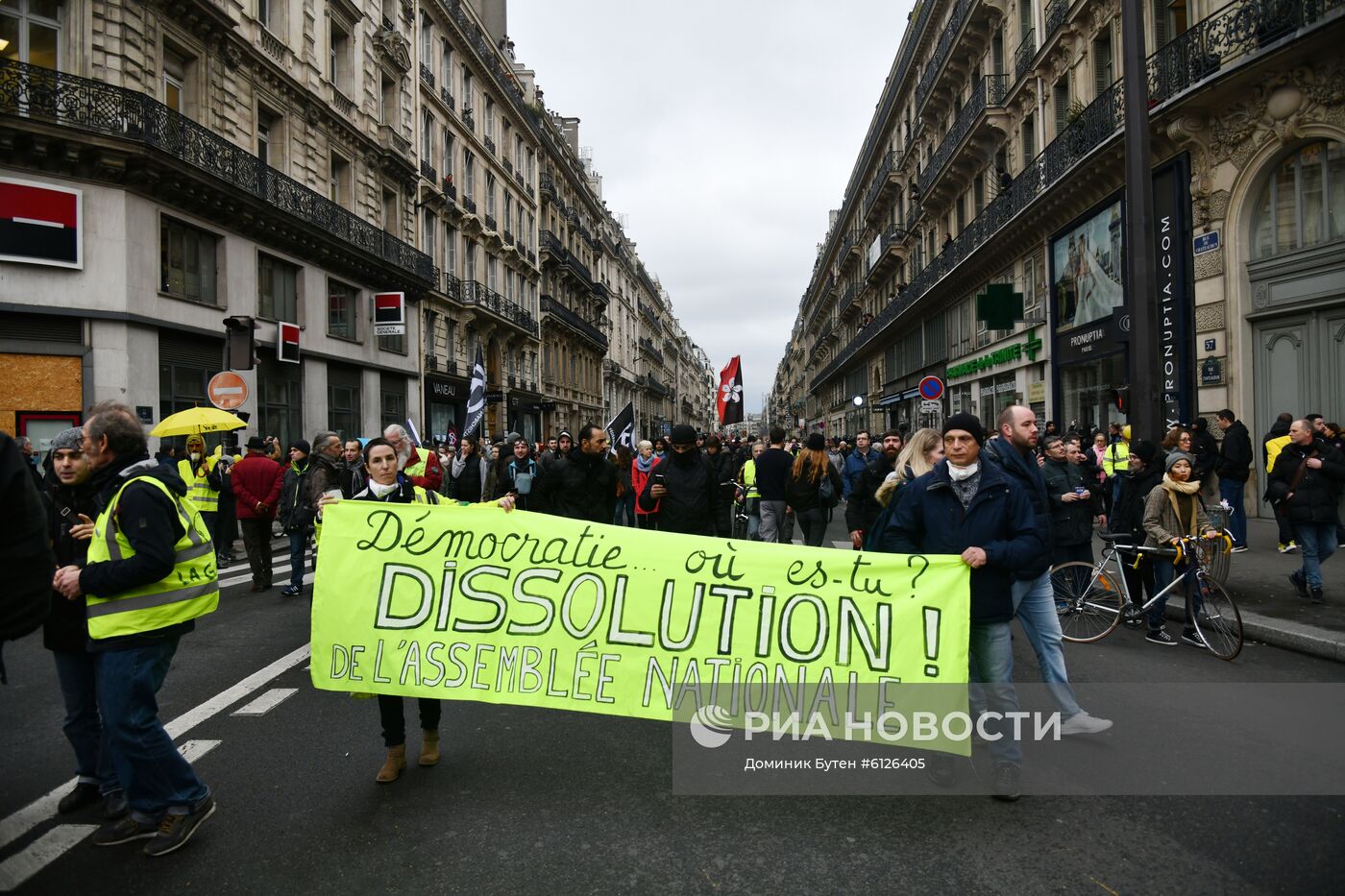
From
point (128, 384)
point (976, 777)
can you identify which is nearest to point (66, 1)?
point (128, 384)

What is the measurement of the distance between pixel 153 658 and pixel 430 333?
29227mm

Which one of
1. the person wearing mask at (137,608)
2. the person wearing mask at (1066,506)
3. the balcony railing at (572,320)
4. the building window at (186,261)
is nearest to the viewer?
the person wearing mask at (137,608)

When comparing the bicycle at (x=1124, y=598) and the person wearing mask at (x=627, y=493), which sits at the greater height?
the person wearing mask at (x=627, y=493)

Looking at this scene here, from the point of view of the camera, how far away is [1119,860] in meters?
3.21

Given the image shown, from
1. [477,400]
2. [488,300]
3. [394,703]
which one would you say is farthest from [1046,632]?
[488,300]

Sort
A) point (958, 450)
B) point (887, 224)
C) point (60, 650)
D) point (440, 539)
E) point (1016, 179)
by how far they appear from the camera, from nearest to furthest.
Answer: point (60, 650) → point (958, 450) → point (440, 539) → point (1016, 179) → point (887, 224)

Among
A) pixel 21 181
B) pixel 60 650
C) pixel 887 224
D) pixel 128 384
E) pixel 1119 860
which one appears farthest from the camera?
pixel 887 224

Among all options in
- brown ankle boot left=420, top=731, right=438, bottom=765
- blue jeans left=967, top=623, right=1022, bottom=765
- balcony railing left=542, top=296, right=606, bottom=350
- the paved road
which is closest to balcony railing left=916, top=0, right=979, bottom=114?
balcony railing left=542, top=296, right=606, bottom=350

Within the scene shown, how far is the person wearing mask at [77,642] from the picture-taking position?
11.3 feet

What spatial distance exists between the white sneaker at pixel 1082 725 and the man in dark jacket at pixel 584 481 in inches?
162

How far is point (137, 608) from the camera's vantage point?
10.9 feet

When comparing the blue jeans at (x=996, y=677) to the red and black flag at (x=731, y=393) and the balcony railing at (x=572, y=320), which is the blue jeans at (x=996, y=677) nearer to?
the red and black flag at (x=731, y=393)

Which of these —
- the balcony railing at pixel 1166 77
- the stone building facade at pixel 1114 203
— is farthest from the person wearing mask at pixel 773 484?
the balcony railing at pixel 1166 77

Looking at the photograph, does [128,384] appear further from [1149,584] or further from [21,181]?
[1149,584]
